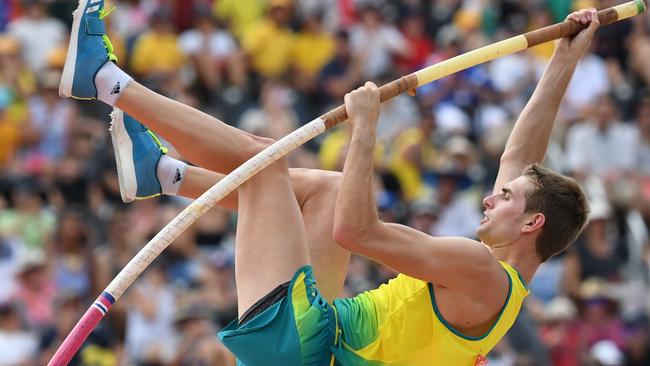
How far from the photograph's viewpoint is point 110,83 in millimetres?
6172

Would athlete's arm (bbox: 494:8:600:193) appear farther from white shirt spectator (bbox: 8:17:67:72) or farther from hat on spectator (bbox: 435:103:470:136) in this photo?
white shirt spectator (bbox: 8:17:67:72)

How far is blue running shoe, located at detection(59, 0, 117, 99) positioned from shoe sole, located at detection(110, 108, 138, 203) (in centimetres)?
23

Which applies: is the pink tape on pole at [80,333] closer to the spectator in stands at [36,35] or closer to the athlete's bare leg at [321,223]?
the athlete's bare leg at [321,223]

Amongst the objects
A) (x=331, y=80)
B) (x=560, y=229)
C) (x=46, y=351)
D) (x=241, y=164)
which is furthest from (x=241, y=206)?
(x=331, y=80)

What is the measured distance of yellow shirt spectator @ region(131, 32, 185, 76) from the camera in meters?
13.1

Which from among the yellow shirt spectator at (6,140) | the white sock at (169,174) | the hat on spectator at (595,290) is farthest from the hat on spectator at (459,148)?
the white sock at (169,174)

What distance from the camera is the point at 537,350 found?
33.9ft

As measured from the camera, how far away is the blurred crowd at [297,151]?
34.9 feet

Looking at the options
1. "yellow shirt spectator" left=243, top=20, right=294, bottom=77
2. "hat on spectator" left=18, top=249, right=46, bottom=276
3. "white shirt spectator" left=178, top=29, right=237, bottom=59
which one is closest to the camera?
"hat on spectator" left=18, top=249, right=46, bottom=276

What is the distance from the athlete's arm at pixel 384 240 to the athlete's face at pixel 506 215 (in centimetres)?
32

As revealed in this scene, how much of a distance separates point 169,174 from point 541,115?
1.82 m

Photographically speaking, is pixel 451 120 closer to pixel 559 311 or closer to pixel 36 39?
pixel 559 311

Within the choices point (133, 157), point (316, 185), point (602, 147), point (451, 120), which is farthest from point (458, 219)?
point (133, 157)

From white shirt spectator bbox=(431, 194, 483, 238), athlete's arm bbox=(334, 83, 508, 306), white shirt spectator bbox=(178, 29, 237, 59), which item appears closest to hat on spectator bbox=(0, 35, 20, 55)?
white shirt spectator bbox=(178, 29, 237, 59)
